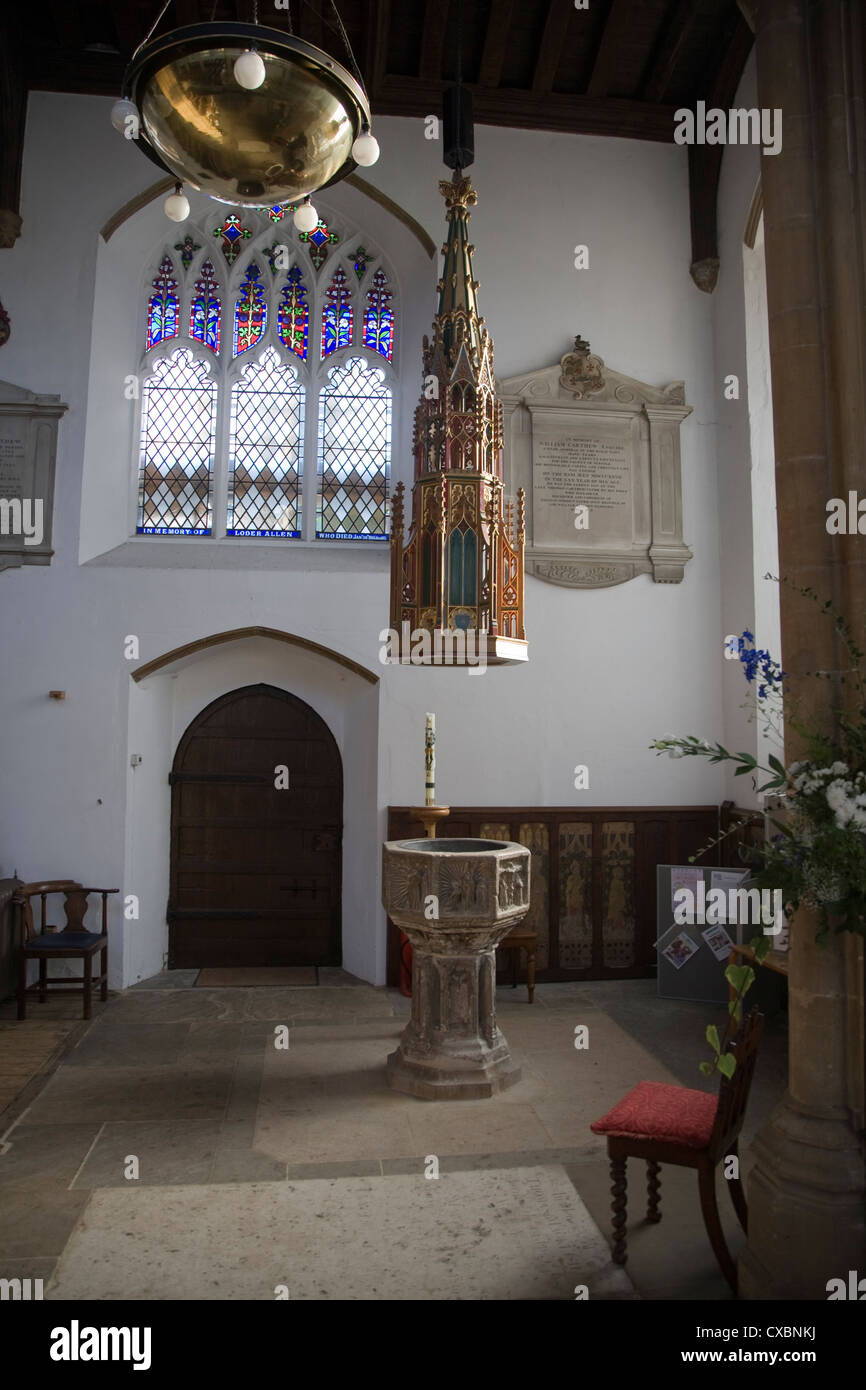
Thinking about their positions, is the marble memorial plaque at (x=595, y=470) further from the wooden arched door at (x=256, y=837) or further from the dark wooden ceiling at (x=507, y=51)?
the wooden arched door at (x=256, y=837)

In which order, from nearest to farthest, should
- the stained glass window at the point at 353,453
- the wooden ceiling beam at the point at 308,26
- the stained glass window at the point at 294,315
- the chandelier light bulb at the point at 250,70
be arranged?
the chandelier light bulb at the point at 250,70 → the wooden ceiling beam at the point at 308,26 → the stained glass window at the point at 353,453 → the stained glass window at the point at 294,315

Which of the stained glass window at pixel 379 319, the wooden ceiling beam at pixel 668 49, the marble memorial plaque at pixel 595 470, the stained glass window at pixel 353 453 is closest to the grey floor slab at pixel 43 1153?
the stained glass window at pixel 353 453

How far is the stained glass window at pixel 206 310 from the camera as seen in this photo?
7320 millimetres

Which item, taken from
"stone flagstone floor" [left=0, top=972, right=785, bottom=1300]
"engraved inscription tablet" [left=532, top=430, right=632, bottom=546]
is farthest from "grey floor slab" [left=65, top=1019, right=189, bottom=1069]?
"engraved inscription tablet" [left=532, top=430, right=632, bottom=546]

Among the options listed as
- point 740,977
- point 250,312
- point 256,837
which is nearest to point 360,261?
point 250,312

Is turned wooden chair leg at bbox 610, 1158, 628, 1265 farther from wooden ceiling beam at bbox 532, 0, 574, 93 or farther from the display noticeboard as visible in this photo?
wooden ceiling beam at bbox 532, 0, 574, 93

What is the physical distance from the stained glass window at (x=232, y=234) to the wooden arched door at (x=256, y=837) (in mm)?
3298

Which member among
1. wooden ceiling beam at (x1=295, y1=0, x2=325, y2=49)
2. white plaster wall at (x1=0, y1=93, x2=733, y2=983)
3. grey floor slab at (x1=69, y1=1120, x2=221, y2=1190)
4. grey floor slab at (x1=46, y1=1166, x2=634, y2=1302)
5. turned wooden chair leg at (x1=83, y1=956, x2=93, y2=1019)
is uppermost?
wooden ceiling beam at (x1=295, y1=0, x2=325, y2=49)

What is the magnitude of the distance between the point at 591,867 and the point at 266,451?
388 cm

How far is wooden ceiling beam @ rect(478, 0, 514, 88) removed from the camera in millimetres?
6578

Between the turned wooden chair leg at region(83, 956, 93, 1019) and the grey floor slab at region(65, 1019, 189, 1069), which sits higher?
the turned wooden chair leg at region(83, 956, 93, 1019)

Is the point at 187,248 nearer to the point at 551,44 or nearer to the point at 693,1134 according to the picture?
the point at 551,44

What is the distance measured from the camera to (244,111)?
2.68m

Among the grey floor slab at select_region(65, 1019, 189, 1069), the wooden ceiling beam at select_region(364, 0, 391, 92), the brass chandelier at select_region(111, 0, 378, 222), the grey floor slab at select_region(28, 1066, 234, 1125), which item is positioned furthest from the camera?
the wooden ceiling beam at select_region(364, 0, 391, 92)
